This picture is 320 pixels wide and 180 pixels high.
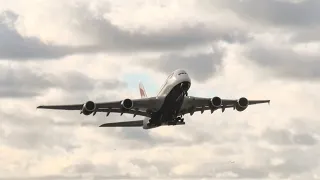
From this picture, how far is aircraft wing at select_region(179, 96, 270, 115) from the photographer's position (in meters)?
117

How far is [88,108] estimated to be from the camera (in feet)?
373

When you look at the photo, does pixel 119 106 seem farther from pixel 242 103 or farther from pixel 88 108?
pixel 242 103

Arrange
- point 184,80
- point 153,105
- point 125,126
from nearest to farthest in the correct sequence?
1. point 184,80
2. point 153,105
3. point 125,126

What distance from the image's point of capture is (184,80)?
355 feet

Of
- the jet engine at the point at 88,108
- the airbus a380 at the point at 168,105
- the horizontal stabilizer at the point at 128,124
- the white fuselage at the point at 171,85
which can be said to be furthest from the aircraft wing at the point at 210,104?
the jet engine at the point at 88,108

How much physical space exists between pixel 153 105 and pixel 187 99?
15.4 ft

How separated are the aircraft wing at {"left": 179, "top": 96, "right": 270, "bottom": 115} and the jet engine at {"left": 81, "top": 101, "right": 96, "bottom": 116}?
39.1ft

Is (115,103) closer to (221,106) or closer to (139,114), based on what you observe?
(139,114)

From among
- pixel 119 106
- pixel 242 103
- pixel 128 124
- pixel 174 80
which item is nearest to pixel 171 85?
pixel 174 80

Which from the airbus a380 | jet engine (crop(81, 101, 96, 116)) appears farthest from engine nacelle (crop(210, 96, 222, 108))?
jet engine (crop(81, 101, 96, 116))

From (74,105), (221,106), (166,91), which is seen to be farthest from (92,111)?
(221,106)

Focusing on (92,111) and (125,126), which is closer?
(92,111)

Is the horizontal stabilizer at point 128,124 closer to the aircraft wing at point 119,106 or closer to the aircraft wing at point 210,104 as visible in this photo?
the aircraft wing at point 119,106

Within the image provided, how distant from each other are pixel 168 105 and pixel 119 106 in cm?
740
